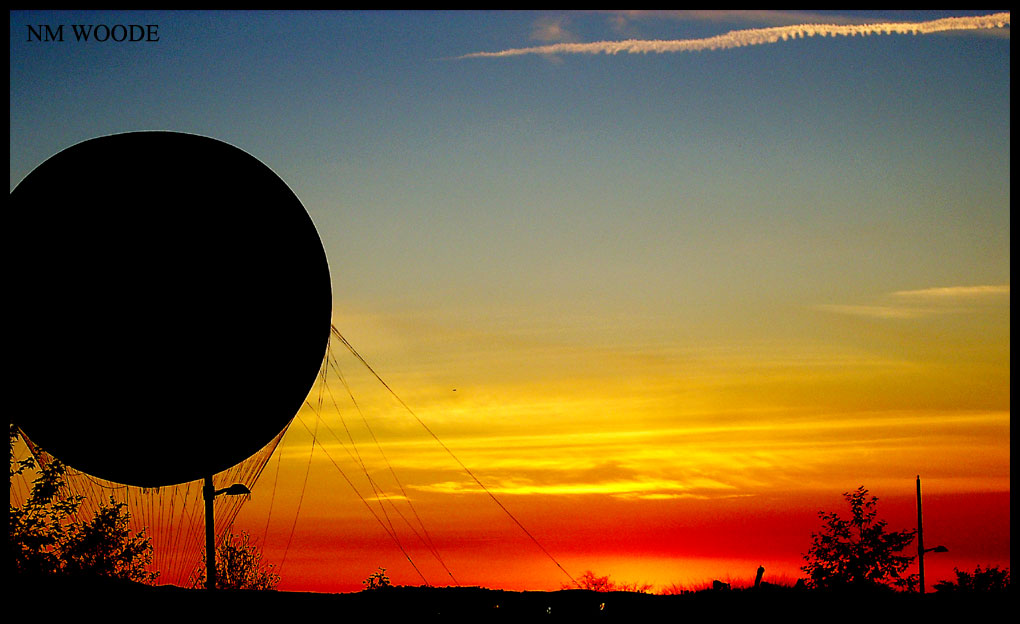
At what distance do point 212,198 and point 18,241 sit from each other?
3202 millimetres

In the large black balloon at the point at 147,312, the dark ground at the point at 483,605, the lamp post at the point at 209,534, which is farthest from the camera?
the lamp post at the point at 209,534

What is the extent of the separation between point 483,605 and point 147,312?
746 centimetres

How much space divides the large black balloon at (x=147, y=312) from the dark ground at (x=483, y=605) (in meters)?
2.27

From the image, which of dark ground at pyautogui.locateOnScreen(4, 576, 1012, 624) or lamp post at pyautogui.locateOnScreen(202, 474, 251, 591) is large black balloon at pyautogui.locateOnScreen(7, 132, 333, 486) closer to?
dark ground at pyautogui.locateOnScreen(4, 576, 1012, 624)

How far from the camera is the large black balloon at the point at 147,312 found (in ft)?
60.2

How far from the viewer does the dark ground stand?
18.0m

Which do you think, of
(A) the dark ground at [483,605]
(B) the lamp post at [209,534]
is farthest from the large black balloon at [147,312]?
(B) the lamp post at [209,534]

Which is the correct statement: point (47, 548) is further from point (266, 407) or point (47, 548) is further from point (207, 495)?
point (266, 407)

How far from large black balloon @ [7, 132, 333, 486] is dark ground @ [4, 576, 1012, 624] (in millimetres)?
2267

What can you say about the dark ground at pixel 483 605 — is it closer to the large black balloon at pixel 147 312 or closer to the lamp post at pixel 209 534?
the large black balloon at pixel 147 312

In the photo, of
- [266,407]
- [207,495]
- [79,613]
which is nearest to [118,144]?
[266,407]

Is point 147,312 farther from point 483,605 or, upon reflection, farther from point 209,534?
point 209,534

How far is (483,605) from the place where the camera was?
62.1 feet

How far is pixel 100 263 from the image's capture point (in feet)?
60.1
